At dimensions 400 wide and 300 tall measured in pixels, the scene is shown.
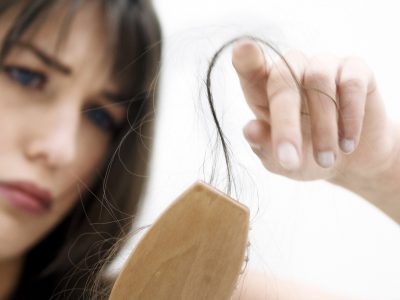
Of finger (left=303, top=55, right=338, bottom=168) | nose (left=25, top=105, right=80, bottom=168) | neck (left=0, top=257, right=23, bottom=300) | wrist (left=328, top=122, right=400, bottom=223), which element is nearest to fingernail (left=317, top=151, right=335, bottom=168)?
finger (left=303, top=55, right=338, bottom=168)

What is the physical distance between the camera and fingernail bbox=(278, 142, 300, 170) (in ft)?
0.93

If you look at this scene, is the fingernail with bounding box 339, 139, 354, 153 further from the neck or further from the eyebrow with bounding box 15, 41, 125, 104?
the neck

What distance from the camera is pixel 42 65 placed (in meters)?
0.54

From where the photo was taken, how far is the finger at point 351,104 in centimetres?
34

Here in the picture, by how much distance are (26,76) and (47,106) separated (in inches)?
1.9

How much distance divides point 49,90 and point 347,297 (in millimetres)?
461

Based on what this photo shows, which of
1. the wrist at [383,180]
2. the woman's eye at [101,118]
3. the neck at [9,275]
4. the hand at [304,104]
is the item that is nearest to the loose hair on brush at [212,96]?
the hand at [304,104]

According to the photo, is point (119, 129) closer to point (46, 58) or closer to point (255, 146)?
point (46, 58)

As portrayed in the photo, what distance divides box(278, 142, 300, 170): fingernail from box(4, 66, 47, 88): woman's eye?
0.35m

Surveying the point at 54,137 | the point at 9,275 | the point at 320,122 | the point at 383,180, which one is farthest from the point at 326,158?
the point at 9,275

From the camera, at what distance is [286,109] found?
32cm

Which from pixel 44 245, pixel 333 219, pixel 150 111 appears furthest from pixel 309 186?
pixel 44 245

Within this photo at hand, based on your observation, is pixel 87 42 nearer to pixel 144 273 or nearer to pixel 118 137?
pixel 118 137

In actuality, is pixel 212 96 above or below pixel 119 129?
above
